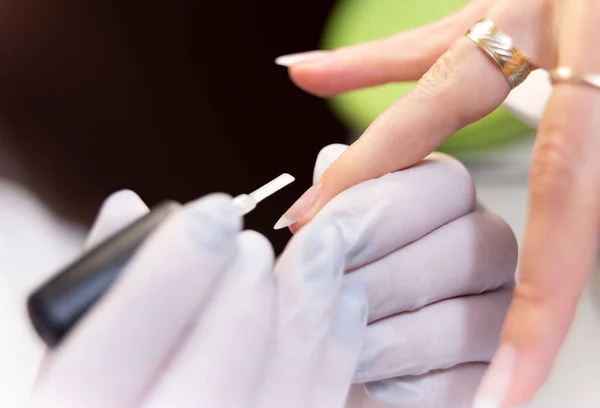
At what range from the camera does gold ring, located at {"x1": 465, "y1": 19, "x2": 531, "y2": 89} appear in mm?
418


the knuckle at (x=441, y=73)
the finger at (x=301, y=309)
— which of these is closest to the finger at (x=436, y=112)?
the knuckle at (x=441, y=73)

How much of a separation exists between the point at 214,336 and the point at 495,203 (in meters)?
0.54

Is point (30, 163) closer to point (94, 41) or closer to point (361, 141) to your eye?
point (94, 41)

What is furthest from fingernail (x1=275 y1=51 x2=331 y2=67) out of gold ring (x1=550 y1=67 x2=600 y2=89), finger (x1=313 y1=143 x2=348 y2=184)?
gold ring (x1=550 y1=67 x2=600 y2=89)

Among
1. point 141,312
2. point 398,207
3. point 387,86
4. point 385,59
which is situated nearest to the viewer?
point 141,312

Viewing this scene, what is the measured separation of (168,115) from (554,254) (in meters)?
0.62

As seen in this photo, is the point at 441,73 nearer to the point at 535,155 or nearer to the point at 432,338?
the point at 535,155

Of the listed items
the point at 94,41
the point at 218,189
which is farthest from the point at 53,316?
the point at 94,41

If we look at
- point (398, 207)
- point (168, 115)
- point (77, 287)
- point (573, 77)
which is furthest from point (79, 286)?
point (168, 115)

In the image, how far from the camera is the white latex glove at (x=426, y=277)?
0.40 meters

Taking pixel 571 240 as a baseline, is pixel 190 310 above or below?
above

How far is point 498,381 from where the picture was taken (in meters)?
0.34

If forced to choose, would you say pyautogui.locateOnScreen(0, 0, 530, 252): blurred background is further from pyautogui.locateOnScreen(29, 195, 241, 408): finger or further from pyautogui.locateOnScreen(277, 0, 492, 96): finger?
pyautogui.locateOnScreen(29, 195, 241, 408): finger

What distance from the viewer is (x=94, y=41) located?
83cm
